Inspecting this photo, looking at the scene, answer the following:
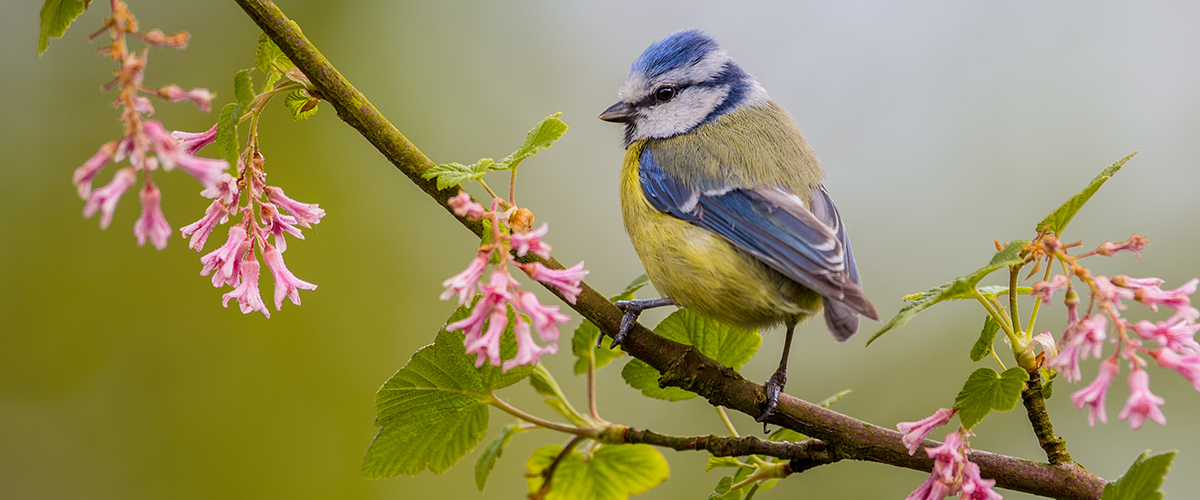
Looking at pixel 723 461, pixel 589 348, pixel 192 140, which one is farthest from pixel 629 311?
pixel 192 140

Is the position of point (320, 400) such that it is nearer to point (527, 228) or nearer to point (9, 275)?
point (9, 275)

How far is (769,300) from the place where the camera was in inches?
57.8

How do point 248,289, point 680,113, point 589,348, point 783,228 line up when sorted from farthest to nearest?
1. point 680,113
2. point 783,228
3. point 589,348
4. point 248,289

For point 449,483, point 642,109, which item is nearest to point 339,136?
point 449,483

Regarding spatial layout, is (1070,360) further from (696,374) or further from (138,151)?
(138,151)

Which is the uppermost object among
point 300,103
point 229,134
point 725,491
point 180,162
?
point 300,103

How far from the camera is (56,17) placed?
0.77 m

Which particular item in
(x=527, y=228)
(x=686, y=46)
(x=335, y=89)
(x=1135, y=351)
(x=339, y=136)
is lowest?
(x=1135, y=351)

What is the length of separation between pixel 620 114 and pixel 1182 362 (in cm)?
142

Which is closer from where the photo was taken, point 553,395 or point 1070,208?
point 1070,208

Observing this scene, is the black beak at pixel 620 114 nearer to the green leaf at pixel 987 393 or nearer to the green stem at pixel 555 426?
the green stem at pixel 555 426

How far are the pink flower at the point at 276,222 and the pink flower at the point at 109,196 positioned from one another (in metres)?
0.38

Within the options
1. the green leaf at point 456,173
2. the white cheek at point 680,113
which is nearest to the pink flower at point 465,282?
the green leaf at point 456,173

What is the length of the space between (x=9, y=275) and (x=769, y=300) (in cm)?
299
